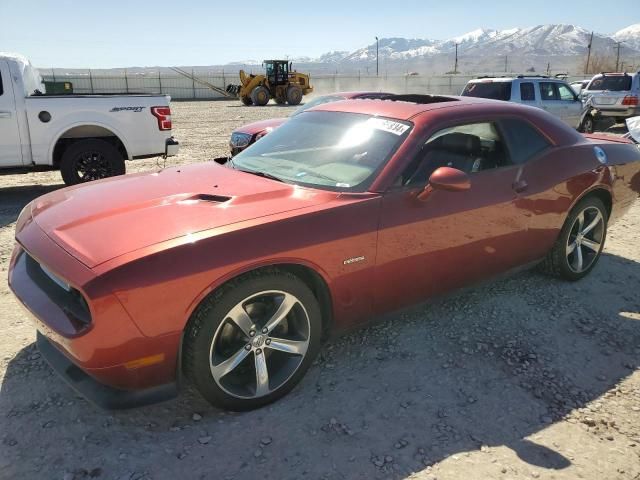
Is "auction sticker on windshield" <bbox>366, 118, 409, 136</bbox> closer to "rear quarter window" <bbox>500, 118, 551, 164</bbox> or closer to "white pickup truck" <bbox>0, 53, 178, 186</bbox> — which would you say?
"rear quarter window" <bbox>500, 118, 551, 164</bbox>

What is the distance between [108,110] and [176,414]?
573 cm

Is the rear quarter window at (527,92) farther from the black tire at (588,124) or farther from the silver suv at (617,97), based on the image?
the black tire at (588,124)

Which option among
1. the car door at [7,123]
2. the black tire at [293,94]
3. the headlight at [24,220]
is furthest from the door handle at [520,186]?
the black tire at [293,94]

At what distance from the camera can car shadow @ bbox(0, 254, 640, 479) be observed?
7.94 feet

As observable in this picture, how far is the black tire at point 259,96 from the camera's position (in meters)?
27.7

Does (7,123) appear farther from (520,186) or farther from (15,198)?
(520,186)

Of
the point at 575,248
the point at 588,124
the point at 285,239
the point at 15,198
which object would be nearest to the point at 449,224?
the point at 285,239

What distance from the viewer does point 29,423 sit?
2623 millimetres

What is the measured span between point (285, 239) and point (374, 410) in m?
1.04

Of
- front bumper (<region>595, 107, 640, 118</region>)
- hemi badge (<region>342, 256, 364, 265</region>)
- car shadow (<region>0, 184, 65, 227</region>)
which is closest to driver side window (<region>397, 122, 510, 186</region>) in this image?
hemi badge (<region>342, 256, 364, 265</region>)

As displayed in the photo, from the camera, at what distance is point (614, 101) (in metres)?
14.4

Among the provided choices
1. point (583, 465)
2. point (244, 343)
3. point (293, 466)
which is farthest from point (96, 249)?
point (583, 465)

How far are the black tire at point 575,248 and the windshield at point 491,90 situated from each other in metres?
7.13

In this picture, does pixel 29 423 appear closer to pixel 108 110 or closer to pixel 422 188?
pixel 422 188
